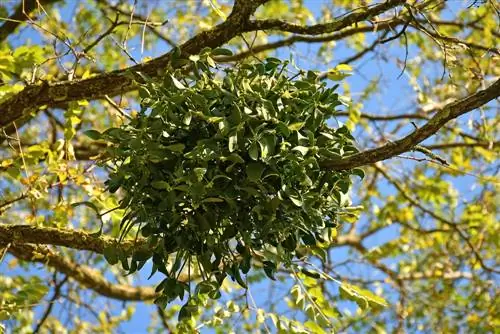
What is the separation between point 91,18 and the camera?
479cm

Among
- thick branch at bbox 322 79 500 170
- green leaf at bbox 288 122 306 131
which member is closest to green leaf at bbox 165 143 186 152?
green leaf at bbox 288 122 306 131

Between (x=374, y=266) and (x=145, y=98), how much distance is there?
3.20 meters

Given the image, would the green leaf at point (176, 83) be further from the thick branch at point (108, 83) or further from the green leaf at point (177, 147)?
the thick branch at point (108, 83)

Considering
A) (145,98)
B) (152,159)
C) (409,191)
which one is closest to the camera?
(152,159)

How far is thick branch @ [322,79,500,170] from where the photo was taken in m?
1.61

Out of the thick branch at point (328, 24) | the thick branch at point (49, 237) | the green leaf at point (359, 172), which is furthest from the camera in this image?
the thick branch at point (49, 237)

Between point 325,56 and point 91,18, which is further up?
point 91,18

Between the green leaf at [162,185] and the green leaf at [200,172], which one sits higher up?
the green leaf at [162,185]

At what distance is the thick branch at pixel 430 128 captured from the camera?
1.61m

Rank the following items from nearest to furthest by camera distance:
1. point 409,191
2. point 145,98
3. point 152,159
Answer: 1. point 152,159
2. point 145,98
3. point 409,191

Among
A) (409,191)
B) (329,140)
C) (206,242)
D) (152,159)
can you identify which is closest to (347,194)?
(329,140)

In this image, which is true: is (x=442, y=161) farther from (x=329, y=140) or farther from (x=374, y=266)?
(x=374, y=266)

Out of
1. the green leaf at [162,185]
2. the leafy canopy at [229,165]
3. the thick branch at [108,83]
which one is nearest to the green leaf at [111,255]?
the leafy canopy at [229,165]

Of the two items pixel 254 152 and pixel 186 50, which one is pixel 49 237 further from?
pixel 254 152
